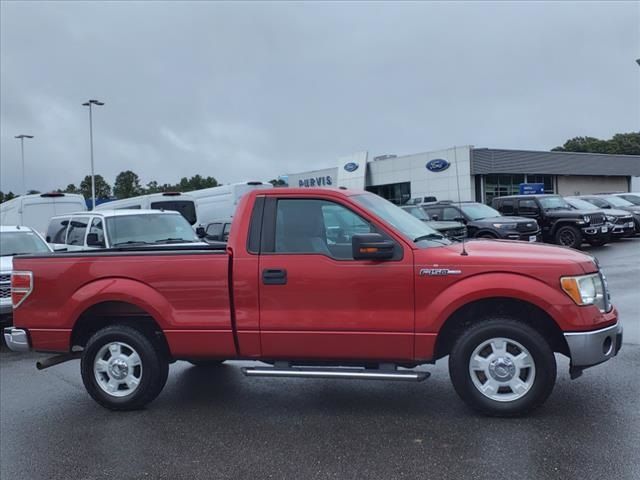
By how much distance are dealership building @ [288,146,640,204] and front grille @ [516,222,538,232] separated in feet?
84.8

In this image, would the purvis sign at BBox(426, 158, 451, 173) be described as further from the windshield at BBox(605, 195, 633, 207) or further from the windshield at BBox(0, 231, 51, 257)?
the windshield at BBox(0, 231, 51, 257)

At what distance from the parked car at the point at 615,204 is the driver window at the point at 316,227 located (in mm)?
19778

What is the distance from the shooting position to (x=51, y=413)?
18.6 feet

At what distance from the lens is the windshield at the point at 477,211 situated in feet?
59.2

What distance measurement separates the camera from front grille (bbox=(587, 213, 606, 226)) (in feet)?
58.9

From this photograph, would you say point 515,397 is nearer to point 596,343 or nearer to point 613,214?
point 596,343

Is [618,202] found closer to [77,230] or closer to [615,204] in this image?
[615,204]

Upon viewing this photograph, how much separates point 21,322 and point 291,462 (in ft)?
10.3

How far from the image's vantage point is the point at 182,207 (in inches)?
730

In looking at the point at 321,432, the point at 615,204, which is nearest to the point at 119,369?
the point at 321,432

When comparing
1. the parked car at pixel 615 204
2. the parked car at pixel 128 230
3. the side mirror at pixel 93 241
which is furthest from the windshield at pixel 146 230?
the parked car at pixel 615 204

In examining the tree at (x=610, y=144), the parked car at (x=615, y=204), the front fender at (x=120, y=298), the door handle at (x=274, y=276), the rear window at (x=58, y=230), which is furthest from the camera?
the tree at (x=610, y=144)

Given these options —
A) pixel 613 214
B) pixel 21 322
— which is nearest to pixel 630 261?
pixel 613 214

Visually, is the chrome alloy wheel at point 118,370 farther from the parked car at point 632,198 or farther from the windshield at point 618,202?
the parked car at point 632,198
